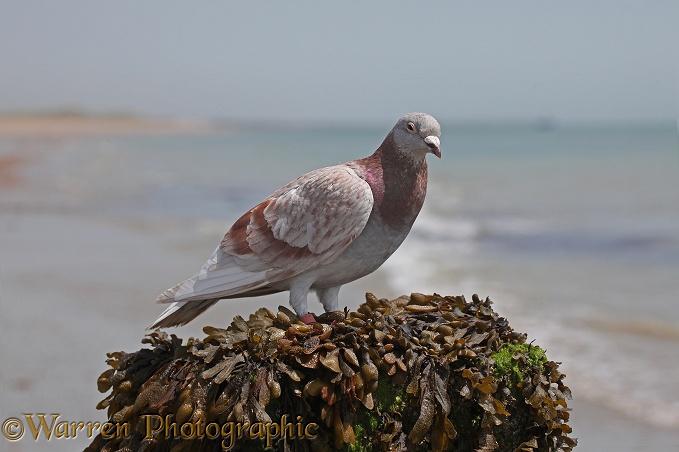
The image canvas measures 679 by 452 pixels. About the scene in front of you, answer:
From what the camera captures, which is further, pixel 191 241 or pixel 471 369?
pixel 191 241

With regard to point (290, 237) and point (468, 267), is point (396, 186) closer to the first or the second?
point (290, 237)

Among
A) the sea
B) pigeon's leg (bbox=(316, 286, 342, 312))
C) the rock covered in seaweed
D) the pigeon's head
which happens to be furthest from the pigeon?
the sea

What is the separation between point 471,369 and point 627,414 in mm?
3203

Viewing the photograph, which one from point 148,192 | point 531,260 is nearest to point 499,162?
point 148,192

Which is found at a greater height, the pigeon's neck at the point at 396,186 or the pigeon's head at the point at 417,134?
the pigeon's head at the point at 417,134

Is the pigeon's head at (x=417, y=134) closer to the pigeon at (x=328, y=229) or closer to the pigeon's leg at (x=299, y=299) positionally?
the pigeon at (x=328, y=229)

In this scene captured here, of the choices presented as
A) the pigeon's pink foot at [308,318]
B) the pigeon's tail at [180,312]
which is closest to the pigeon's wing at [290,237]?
the pigeon's tail at [180,312]

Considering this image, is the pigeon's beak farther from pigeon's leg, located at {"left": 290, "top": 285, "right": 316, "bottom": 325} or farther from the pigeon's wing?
pigeon's leg, located at {"left": 290, "top": 285, "right": 316, "bottom": 325}

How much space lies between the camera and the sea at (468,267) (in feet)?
23.5

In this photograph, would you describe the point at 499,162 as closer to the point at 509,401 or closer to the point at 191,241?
the point at 191,241

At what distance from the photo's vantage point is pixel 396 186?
178 inches

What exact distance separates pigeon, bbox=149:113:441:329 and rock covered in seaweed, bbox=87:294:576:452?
308 mm

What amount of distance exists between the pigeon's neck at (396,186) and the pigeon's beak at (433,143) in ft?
0.56

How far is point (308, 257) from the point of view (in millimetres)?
4520
